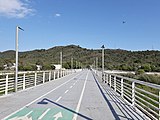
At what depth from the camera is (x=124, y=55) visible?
15675 cm

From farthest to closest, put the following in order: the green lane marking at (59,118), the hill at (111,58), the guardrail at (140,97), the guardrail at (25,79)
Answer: the hill at (111,58)
the guardrail at (25,79)
the green lane marking at (59,118)
the guardrail at (140,97)

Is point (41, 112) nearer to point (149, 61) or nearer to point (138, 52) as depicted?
point (149, 61)

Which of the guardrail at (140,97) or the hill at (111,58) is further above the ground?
the hill at (111,58)

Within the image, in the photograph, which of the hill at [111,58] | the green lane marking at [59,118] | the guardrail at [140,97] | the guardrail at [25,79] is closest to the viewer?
the guardrail at [140,97]

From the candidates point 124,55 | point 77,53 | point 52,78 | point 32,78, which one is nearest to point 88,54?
point 77,53

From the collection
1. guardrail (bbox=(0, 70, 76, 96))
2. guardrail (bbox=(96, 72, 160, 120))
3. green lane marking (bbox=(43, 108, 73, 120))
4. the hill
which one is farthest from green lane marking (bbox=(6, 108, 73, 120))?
the hill

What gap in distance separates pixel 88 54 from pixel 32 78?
6950 inches

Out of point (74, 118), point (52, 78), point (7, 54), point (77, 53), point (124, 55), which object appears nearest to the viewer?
point (74, 118)

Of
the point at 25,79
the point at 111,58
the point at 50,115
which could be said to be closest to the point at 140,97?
the point at 50,115

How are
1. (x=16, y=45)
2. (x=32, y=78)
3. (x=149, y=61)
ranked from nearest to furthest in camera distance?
(x=16, y=45)
(x=32, y=78)
(x=149, y=61)

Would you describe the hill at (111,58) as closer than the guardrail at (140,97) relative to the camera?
No

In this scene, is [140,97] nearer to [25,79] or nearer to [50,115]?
[50,115]

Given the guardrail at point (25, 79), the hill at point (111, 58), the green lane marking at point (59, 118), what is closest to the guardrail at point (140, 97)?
the green lane marking at point (59, 118)

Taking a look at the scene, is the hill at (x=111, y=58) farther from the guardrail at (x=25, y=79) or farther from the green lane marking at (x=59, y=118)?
the green lane marking at (x=59, y=118)
